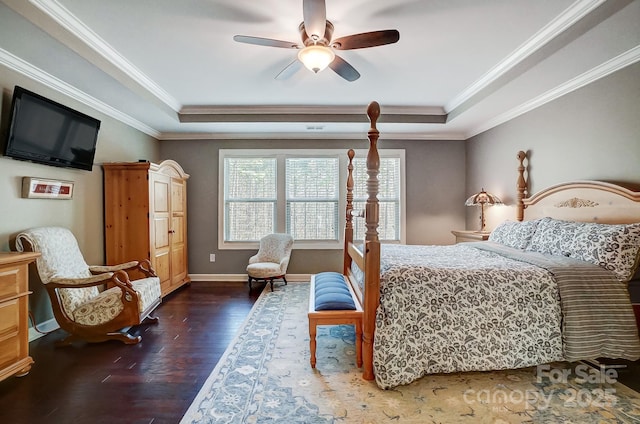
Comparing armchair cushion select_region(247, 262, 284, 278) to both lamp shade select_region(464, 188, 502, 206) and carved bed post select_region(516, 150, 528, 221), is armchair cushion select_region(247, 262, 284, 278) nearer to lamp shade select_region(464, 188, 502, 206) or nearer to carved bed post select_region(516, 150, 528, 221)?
lamp shade select_region(464, 188, 502, 206)

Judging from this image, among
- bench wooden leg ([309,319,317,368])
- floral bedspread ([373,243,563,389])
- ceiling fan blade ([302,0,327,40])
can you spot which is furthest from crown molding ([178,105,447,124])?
bench wooden leg ([309,319,317,368])

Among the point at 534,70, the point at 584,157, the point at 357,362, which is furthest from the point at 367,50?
the point at 357,362

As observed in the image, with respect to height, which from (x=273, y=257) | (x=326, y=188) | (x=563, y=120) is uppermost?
(x=563, y=120)

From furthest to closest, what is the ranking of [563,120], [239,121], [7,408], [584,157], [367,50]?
1. [239,121]
2. [563,120]
3. [584,157]
4. [367,50]
5. [7,408]

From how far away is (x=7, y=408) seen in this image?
6.16ft

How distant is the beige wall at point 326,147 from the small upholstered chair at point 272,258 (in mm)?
422

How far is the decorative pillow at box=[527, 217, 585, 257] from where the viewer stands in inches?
98.0

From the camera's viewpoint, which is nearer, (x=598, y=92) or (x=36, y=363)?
(x=36, y=363)

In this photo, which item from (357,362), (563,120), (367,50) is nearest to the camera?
(357,362)

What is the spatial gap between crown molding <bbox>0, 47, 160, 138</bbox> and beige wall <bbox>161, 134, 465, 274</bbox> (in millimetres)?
1020

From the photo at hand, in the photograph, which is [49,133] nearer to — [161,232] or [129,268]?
[129,268]

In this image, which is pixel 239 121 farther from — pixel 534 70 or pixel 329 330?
pixel 534 70

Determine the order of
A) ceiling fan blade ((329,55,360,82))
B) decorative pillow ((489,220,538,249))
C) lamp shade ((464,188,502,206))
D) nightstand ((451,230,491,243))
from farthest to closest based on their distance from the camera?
lamp shade ((464,188,502,206)) → nightstand ((451,230,491,243)) → decorative pillow ((489,220,538,249)) → ceiling fan blade ((329,55,360,82))

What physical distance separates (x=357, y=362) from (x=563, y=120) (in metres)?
3.31
